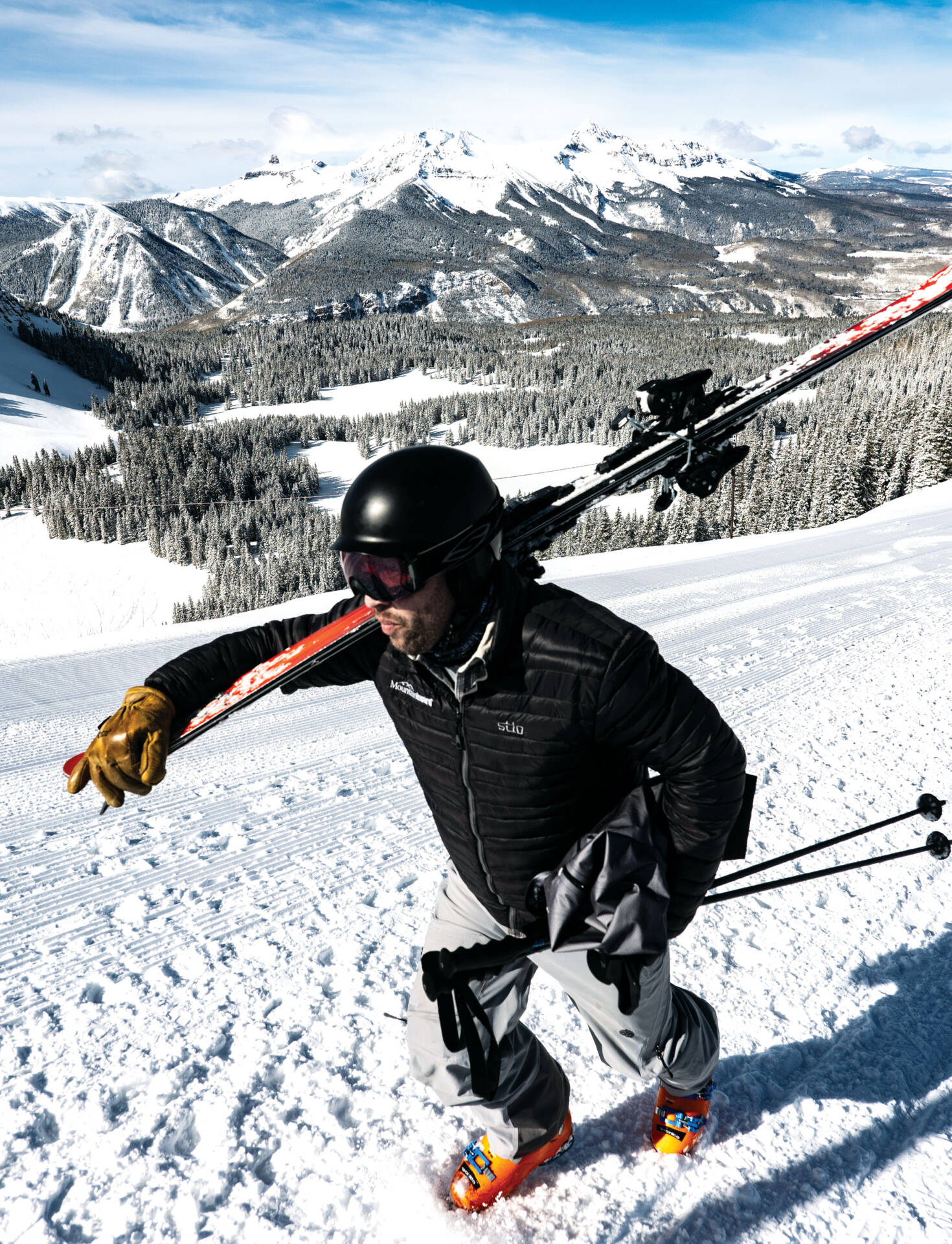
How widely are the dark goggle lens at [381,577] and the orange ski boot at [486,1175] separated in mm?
2049

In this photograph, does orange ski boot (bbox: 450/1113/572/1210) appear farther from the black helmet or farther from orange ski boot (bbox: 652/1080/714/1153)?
the black helmet

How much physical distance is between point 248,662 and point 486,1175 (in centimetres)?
199

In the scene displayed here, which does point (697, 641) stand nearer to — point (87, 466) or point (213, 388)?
point (87, 466)

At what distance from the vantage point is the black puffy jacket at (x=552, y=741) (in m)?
1.92

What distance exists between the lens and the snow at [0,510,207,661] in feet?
213

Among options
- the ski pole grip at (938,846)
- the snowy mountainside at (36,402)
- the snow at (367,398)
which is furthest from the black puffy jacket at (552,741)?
the snow at (367,398)

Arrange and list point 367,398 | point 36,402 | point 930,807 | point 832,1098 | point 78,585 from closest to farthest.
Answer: point 832,1098, point 930,807, point 78,585, point 36,402, point 367,398

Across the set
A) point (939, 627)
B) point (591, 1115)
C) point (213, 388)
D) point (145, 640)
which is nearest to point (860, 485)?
point (939, 627)

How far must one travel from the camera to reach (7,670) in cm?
834

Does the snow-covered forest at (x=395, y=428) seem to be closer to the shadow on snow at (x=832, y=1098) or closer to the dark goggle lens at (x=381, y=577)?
the shadow on snow at (x=832, y=1098)

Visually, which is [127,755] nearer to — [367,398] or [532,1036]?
[532,1036]

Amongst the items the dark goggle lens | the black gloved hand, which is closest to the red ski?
the dark goggle lens

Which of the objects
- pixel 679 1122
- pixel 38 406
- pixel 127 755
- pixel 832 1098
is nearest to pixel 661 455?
pixel 127 755

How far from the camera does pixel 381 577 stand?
1984 millimetres
